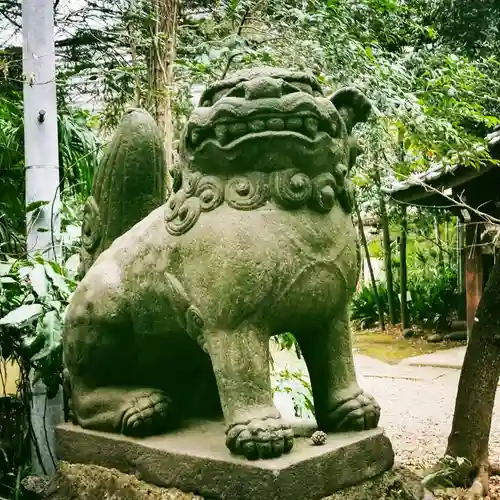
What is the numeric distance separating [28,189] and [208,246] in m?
1.76

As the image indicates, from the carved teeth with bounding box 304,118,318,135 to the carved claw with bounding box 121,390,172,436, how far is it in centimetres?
77

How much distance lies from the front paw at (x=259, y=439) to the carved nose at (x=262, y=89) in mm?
715

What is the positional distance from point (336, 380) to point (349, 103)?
0.69 meters

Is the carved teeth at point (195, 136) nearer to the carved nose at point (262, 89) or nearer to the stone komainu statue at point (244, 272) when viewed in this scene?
the stone komainu statue at point (244, 272)

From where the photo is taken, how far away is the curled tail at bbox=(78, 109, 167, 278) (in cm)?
Answer: 197

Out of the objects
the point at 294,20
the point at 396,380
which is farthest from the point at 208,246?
the point at 396,380

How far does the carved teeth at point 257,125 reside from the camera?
1.58 meters

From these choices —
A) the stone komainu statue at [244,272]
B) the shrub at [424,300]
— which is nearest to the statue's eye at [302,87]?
the stone komainu statue at [244,272]

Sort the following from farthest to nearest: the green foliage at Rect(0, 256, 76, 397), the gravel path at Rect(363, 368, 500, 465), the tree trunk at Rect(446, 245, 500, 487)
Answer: the gravel path at Rect(363, 368, 500, 465) < the tree trunk at Rect(446, 245, 500, 487) < the green foliage at Rect(0, 256, 76, 397)

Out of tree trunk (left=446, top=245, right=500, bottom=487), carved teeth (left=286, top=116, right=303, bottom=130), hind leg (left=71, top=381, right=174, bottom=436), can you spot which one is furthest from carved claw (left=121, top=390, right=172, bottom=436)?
tree trunk (left=446, top=245, right=500, bottom=487)

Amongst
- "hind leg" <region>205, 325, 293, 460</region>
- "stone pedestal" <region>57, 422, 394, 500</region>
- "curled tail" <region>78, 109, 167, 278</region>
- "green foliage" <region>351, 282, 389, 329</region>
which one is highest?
"curled tail" <region>78, 109, 167, 278</region>

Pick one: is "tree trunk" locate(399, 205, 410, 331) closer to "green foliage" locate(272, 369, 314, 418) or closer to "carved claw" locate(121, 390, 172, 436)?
"green foliage" locate(272, 369, 314, 418)

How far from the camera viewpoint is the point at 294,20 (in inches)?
172

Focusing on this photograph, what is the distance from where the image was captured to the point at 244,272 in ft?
5.08
